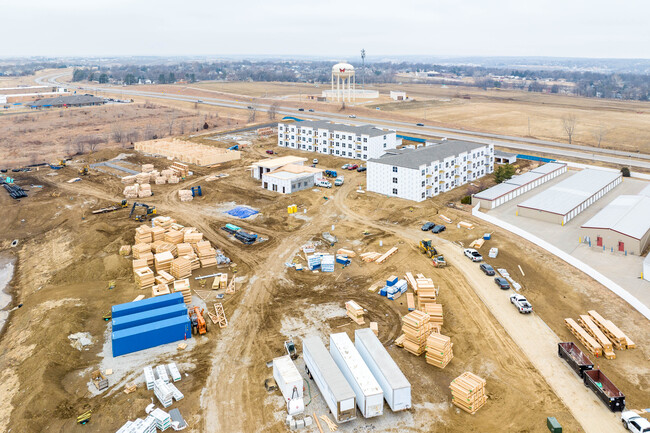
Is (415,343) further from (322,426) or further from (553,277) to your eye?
(553,277)

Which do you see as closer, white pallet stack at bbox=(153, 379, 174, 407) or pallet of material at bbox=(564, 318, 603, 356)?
white pallet stack at bbox=(153, 379, 174, 407)

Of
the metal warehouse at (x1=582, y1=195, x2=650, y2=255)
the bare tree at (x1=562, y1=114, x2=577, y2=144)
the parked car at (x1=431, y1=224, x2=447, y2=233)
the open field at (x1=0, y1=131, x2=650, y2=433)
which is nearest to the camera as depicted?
the open field at (x1=0, y1=131, x2=650, y2=433)

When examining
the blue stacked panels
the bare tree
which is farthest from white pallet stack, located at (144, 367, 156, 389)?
the bare tree

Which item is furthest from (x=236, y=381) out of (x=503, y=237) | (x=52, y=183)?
(x=52, y=183)

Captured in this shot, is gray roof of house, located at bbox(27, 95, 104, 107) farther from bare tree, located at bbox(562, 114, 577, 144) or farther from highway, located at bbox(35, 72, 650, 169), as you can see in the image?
bare tree, located at bbox(562, 114, 577, 144)

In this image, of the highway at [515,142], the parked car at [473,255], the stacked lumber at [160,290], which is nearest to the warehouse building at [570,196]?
the highway at [515,142]

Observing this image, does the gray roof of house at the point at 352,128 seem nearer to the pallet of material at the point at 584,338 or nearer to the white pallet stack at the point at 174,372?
Answer: the pallet of material at the point at 584,338

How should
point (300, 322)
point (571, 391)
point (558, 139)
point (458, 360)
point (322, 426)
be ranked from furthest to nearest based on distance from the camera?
point (558, 139), point (300, 322), point (458, 360), point (571, 391), point (322, 426)
